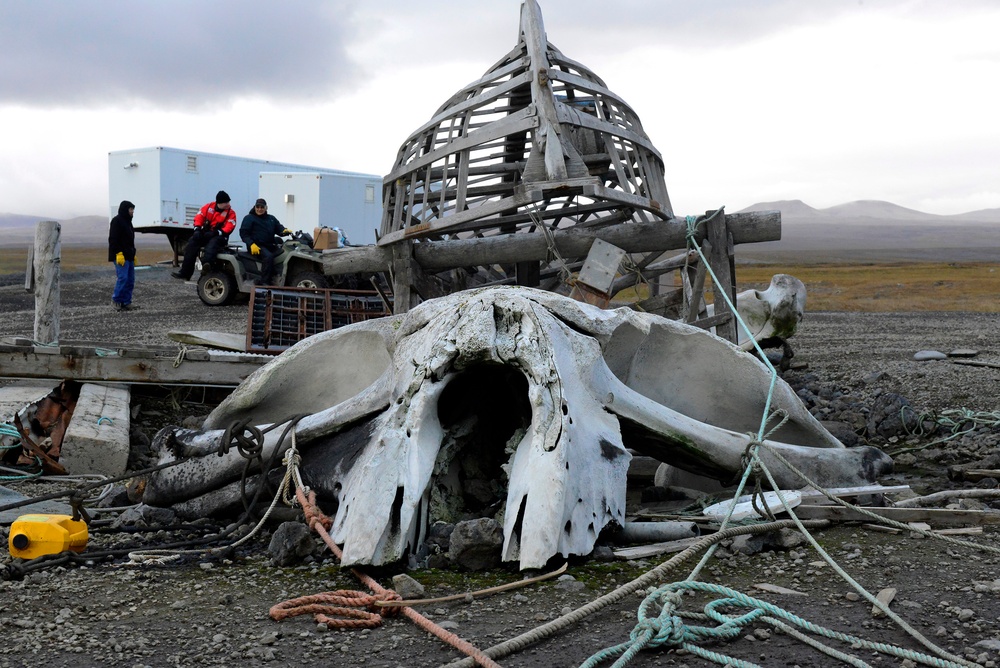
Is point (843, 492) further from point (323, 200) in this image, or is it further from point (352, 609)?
point (323, 200)

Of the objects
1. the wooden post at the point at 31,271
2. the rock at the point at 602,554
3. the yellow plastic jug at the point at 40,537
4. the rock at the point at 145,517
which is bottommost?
the rock at the point at 145,517

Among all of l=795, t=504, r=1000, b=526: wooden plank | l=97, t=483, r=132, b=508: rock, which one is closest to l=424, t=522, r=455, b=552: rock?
l=795, t=504, r=1000, b=526: wooden plank

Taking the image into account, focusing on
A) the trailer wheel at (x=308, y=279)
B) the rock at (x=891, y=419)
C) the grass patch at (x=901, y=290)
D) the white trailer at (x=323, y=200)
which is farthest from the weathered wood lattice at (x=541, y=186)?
the white trailer at (x=323, y=200)

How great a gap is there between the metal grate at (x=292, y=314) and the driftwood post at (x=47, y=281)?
1.93m

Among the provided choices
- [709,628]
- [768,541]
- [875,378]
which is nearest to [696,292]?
[875,378]

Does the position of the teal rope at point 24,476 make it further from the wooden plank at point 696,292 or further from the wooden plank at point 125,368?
the wooden plank at point 696,292

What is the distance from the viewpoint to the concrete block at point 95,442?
23.4 feet

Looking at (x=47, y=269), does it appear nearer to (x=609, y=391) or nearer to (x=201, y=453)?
(x=201, y=453)

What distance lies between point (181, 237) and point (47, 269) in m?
17.3

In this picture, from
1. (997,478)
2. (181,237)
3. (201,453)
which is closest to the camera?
(201,453)

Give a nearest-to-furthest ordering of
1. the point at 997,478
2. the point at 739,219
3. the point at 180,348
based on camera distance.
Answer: the point at 997,478
the point at 180,348
the point at 739,219

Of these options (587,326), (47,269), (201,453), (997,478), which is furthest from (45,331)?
(997,478)

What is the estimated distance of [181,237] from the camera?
26250mm

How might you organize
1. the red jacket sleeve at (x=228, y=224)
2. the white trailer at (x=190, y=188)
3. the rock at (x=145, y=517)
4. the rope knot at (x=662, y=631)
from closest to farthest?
the rope knot at (x=662, y=631), the rock at (x=145, y=517), the red jacket sleeve at (x=228, y=224), the white trailer at (x=190, y=188)
